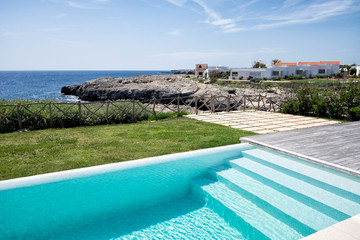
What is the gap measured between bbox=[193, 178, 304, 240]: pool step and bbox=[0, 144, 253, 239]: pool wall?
0.50 m

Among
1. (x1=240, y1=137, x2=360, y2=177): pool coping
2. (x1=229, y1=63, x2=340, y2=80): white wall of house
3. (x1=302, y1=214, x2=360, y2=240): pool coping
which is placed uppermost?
(x1=229, y1=63, x2=340, y2=80): white wall of house

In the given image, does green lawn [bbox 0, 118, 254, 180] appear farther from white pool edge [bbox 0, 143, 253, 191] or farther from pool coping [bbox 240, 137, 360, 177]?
pool coping [bbox 240, 137, 360, 177]

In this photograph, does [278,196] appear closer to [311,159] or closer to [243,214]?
[243,214]

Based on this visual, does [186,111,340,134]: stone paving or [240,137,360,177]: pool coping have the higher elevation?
[240,137,360,177]: pool coping

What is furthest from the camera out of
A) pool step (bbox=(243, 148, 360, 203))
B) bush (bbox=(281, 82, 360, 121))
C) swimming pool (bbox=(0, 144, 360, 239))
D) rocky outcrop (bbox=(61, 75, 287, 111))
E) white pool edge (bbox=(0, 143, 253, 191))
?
rocky outcrop (bbox=(61, 75, 287, 111))

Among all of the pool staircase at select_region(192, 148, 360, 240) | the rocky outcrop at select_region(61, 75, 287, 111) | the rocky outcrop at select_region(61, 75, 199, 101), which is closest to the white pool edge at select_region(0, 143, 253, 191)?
the pool staircase at select_region(192, 148, 360, 240)

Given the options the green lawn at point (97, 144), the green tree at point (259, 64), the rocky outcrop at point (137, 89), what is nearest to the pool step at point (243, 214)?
the green lawn at point (97, 144)

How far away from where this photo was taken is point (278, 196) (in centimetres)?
401

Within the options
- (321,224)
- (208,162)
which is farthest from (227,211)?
(208,162)

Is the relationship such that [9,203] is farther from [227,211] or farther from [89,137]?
[89,137]

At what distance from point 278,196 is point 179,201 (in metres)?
1.62

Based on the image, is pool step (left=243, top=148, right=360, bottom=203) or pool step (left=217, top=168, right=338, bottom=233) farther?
Result: pool step (left=243, top=148, right=360, bottom=203)

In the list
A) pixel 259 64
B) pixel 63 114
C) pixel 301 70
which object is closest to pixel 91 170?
pixel 63 114

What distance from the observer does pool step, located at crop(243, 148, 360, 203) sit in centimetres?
380
